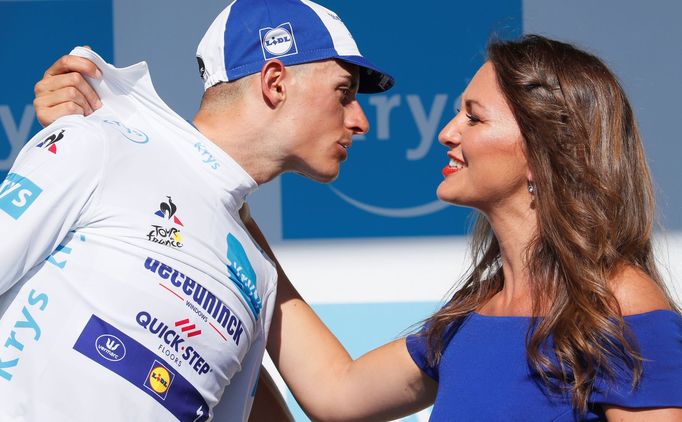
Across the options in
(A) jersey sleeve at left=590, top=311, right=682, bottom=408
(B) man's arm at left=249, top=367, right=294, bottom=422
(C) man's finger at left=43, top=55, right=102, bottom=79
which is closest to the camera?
(A) jersey sleeve at left=590, top=311, right=682, bottom=408

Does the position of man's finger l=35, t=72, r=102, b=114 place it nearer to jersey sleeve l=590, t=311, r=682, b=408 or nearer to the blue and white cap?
Answer: the blue and white cap

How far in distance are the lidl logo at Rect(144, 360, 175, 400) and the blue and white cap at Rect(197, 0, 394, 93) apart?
0.63 meters

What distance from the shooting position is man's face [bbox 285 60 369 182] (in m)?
2.00

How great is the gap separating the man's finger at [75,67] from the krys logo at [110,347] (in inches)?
19.8

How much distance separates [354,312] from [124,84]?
1.38 meters

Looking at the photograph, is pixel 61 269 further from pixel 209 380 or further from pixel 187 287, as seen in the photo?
pixel 209 380

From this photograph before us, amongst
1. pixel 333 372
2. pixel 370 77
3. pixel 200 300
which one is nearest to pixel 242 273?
pixel 200 300

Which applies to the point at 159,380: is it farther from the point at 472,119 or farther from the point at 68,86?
the point at 472,119

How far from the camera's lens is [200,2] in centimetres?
304

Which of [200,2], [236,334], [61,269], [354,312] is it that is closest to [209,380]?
[236,334]

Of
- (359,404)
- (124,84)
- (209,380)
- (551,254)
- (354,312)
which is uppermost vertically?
(124,84)

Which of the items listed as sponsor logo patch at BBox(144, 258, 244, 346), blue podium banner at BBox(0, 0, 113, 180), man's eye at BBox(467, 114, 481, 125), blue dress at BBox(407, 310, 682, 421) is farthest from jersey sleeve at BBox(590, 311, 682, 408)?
blue podium banner at BBox(0, 0, 113, 180)

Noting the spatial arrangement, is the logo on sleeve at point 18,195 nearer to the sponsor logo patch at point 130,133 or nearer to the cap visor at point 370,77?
the sponsor logo patch at point 130,133

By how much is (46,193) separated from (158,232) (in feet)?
0.70
